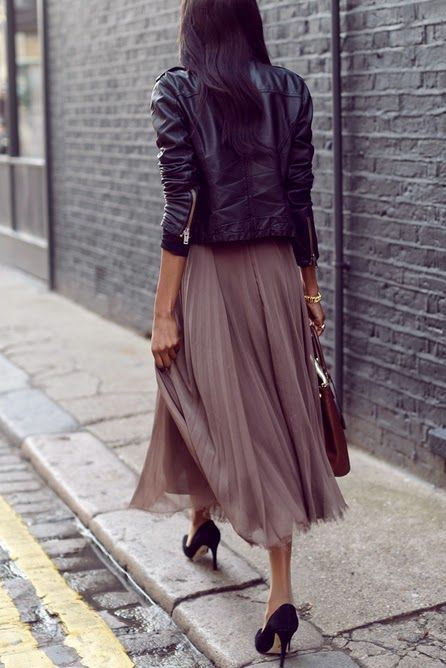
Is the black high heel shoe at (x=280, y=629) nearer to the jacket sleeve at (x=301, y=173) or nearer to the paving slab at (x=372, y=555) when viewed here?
the paving slab at (x=372, y=555)

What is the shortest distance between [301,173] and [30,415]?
3.21 meters

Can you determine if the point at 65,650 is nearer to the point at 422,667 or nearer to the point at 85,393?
the point at 422,667

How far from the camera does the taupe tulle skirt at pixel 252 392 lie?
11.5 feet

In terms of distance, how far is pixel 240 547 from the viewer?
4375mm

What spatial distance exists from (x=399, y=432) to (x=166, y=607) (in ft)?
5.56

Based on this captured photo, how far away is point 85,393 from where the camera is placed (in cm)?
675

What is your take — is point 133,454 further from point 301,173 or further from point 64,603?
point 301,173

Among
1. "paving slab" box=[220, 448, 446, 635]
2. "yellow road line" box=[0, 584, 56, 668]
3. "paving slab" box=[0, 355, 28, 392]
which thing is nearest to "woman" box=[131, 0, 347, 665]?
"paving slab" box=[220, 448, 446, 635]

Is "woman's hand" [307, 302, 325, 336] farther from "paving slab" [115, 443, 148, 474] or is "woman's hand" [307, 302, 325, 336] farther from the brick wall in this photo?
"paving slab" [115, 443, 148, 474]

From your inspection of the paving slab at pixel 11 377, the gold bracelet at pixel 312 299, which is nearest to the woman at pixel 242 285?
the gold bracelet at pixel 312 299

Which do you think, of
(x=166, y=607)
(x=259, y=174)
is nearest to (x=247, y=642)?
(x=166, y=607)

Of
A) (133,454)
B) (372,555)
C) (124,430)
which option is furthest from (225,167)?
(124,430)

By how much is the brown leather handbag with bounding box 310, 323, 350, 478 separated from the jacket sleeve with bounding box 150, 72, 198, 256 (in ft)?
2.04

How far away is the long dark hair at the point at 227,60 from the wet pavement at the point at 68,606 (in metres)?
1.62
